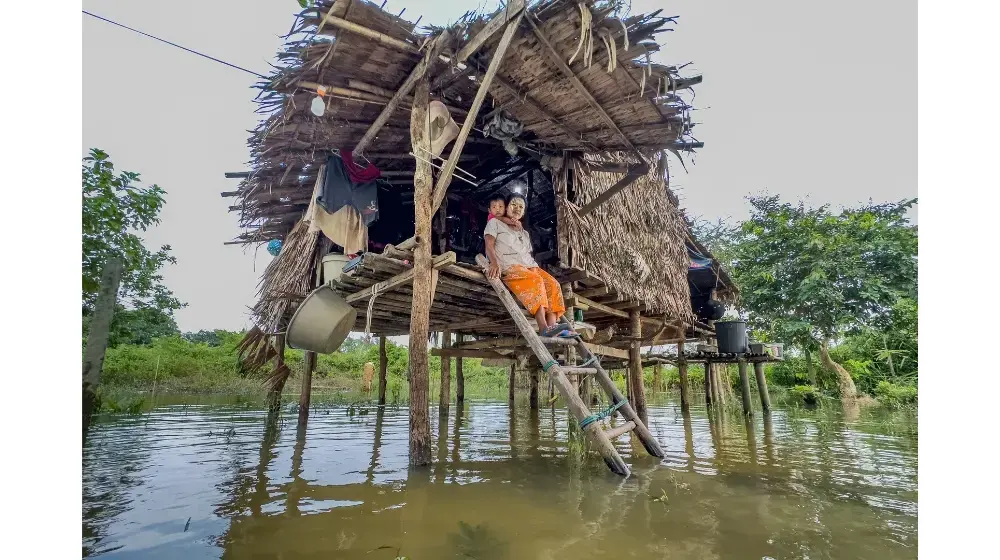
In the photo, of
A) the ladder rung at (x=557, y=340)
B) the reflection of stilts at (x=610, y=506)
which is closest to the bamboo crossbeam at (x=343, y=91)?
the ladder rung at (x=557, y=340)

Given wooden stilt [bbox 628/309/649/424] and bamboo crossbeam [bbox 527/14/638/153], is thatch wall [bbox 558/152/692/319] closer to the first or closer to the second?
wooden stilt [bbox 628/309/649/424]

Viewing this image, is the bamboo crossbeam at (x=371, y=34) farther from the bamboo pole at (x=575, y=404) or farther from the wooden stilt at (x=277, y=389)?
the wooden stilt at (x=277, y=389)

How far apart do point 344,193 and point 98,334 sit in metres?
3.83

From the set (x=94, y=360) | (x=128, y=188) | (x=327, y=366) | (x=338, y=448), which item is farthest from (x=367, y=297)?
(x=327, y=366)

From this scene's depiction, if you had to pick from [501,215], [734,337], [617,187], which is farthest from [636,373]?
[501,215]

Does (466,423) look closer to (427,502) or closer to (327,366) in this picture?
(427,502)

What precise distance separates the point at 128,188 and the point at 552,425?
700 centimetres

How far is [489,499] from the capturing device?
2789 mm

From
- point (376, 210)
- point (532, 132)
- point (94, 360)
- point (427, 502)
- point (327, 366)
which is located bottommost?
point (327, 366)

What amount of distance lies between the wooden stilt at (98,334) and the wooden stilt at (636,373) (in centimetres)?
629

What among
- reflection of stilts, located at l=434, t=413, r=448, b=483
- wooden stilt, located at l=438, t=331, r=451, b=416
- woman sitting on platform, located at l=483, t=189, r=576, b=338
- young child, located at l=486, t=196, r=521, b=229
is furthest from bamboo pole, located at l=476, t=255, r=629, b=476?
wooden stilt, located at l=438, t=331, r=451, b=416

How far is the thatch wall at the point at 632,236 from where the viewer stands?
5469 mm

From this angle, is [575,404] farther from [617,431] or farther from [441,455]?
[441,455]

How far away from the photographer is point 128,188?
243 inches
